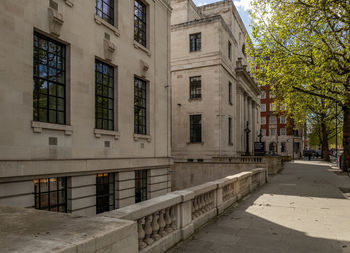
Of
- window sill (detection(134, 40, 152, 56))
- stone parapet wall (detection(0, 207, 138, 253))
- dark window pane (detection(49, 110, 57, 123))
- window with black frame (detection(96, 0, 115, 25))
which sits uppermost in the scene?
window with black frame (detection(96, 0, 115, 25))

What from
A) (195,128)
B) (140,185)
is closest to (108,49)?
(140,185)

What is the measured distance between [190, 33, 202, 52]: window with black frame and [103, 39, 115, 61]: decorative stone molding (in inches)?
790

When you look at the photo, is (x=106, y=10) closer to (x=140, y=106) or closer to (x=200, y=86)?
(x=140, y=106)

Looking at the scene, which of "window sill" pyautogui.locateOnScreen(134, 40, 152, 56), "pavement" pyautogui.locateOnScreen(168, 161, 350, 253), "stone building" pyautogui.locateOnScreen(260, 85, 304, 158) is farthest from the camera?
"stone building" pyautogui.locateOnScreen(260, 85, 304, 158)

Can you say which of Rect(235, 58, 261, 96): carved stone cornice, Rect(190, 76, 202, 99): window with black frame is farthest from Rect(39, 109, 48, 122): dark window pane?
Rect(235, 58, 261, 96): carved stone cornice

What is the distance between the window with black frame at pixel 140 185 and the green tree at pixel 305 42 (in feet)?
35.0

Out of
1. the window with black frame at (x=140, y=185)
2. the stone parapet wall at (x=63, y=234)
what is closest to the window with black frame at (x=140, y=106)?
the window with black frame at (x=140, y=185)

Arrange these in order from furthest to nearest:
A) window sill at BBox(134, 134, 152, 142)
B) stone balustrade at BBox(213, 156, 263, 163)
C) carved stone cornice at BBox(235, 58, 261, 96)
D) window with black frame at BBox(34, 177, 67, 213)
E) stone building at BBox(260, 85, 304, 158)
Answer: stone building at BBox(260, 85, 304, 158) → carved stone cornice at BBox(235, 58, 261, 96) → stone balustrade at BBox(213, 156, 263, 163) → window sill at BBox(134, 134, 152, 142) → window with black frame at BBox(34, 177, 67, 213)

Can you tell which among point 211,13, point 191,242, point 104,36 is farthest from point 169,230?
point 211,13

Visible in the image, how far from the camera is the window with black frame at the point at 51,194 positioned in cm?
902

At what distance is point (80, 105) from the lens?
10.7m

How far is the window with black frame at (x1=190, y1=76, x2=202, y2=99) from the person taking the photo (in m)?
30.9

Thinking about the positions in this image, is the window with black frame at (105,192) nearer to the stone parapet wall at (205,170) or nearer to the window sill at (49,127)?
the window sill at (49,127)

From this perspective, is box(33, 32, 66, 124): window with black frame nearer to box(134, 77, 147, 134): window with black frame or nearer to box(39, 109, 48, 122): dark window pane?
box(39, 109, 48, 122): dark window pane
